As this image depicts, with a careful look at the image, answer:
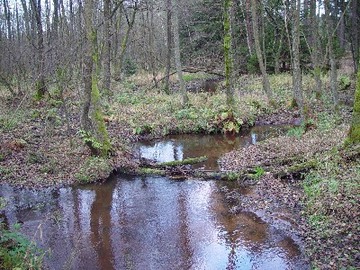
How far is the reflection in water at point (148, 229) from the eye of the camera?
7125 millimetres

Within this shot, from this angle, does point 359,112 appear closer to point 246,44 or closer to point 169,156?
point 169,156

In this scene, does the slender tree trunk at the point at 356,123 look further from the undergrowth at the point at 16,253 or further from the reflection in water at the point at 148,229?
the undergrowth at the point at 16,253

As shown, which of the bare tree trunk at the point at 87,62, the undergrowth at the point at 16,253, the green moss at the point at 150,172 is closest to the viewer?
the undergrowth at the point at 16,253

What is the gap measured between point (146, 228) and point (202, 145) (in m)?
7.48

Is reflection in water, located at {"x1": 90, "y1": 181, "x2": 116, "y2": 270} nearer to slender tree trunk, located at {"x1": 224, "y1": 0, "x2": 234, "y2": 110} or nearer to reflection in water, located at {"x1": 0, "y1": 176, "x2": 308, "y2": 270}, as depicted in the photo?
reflection in water, located at {"x1": 0, "y1": 176, "x2": 308, "y2": 270}

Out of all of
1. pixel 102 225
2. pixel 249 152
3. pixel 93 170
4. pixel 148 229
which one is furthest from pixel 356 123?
pixel 93 170

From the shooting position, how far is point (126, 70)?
34156 millimetres

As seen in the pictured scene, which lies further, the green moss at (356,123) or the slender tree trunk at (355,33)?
the slender tree trunk at (355,33)

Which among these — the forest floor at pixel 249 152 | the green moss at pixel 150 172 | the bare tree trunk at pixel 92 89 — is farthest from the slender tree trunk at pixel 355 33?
the bare tree trunk at pixel 92 89

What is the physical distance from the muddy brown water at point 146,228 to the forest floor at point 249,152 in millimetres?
590

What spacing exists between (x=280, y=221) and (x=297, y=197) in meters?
1.08

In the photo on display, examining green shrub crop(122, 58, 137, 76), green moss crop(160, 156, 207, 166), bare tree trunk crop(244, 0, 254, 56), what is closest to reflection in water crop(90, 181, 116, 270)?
green moss crop(160, 156, 207, 166)

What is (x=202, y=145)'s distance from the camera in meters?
15.7

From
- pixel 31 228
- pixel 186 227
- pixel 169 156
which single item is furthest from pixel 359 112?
pixel 31 228
